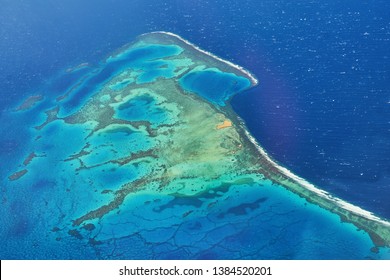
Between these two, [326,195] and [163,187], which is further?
[163,187]

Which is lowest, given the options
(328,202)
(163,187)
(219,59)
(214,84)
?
(328,202)

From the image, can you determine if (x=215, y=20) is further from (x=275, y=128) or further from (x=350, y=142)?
(x=350, y=142)

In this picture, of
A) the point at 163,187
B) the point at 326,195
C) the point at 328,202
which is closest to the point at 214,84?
the point at 163,187

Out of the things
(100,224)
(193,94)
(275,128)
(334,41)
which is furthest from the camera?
(334,41)

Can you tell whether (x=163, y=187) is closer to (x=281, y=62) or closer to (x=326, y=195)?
(x=326, y=195)

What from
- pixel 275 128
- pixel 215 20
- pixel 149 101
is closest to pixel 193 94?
pixel 149 101

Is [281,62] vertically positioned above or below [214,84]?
above
